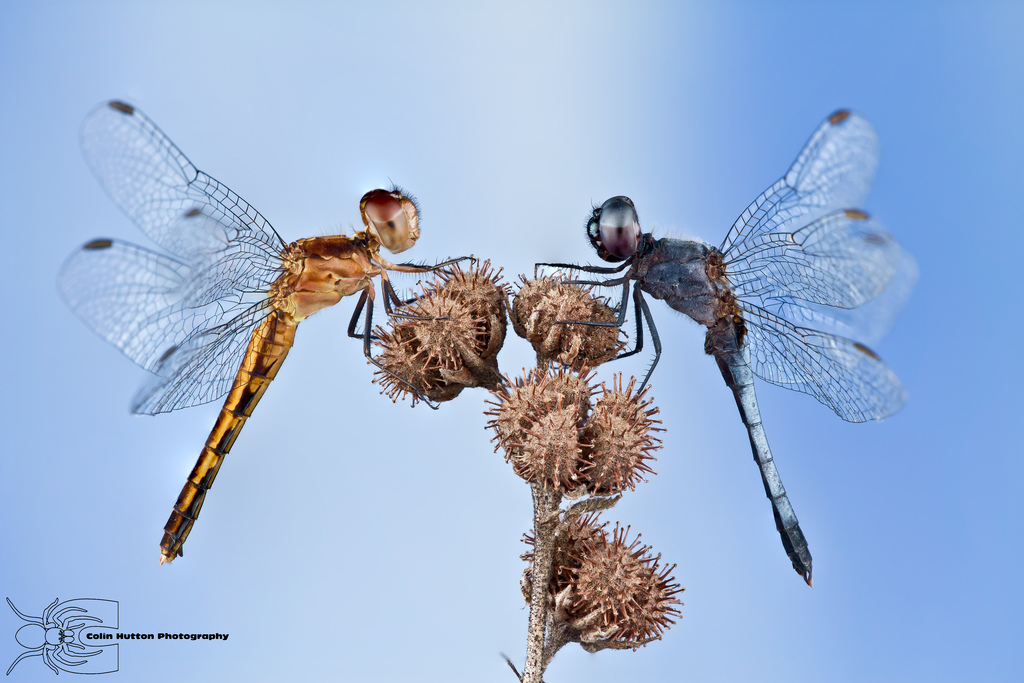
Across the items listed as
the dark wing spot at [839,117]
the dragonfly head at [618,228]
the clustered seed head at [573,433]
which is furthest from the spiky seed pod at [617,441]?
the dark wing spot at [839,117]

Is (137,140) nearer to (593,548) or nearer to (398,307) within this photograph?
(398,307)

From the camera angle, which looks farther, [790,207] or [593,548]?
[790,207]

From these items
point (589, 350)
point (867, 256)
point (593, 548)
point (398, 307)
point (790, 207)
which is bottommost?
point (593, 548)

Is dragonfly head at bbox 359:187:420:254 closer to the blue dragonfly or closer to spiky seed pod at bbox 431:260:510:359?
spiky seed pod at bbox 431:260:510:359

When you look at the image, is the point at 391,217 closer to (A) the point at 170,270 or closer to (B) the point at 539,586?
(A) the point at 170,270

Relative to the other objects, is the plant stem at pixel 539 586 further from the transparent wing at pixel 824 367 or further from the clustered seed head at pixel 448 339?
the transparent wing at pixel 824 367

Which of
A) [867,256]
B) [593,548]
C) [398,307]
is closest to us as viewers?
[593,548]

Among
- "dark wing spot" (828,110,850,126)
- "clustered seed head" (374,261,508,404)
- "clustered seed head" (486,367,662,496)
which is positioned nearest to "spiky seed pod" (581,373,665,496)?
"clustered seed head" (486,367,662,496)

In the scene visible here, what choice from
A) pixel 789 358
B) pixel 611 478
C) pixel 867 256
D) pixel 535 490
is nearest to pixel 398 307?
pixel 535 490
